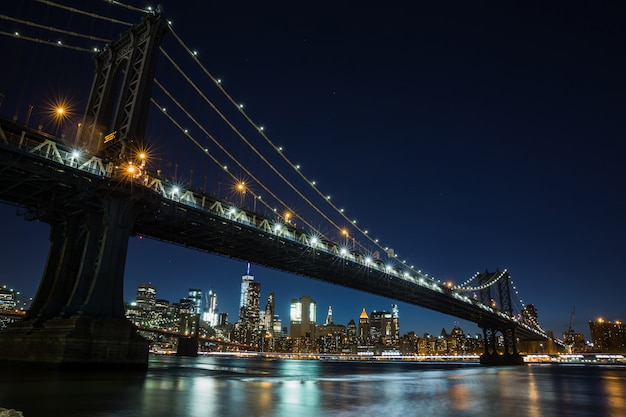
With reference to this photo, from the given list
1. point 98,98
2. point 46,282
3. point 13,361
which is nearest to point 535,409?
point 13,361

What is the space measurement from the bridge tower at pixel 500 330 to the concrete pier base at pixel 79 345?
327 ft

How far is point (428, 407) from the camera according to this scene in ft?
40.5

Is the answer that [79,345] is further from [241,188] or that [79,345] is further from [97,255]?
[241,188]

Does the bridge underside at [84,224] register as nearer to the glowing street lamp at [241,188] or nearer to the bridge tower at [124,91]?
the bridge tower at [124,91]

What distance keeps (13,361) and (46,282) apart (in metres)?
6.30

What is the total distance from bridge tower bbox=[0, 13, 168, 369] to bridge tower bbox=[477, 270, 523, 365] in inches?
3965

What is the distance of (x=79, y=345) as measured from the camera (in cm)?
2555

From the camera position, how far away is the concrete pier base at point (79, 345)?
83.4ft

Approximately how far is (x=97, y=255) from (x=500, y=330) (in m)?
111

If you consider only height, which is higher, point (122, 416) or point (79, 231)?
point (79, 231)

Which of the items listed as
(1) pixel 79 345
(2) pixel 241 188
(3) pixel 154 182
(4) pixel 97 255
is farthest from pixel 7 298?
(1) pixel 79 345

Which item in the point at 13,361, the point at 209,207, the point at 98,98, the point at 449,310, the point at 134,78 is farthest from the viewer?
the point at 449,310

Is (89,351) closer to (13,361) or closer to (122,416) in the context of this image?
(13,361)

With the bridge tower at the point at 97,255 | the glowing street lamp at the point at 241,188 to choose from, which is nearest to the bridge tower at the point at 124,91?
the bridge tower at the point at 97,255
